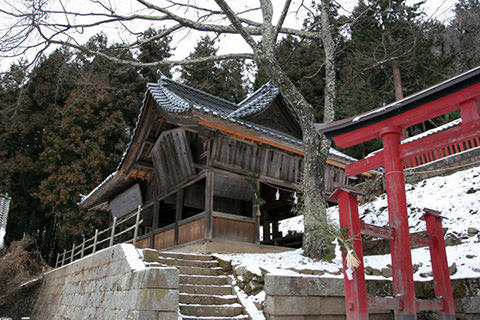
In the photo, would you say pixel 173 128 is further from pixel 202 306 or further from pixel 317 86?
pixel 317 86

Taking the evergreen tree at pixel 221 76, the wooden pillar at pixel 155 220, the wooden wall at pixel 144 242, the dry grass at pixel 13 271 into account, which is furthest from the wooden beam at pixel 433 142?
the evergreen tree at pixel 221 76

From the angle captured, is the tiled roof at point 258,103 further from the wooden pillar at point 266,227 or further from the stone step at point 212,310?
the stone step at point 212,310

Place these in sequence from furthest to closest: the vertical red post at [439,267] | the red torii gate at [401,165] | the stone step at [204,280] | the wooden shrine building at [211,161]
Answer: the wooden shrine building at [211,161] → the stone step at [204,280] → the vertical red post at [439,267] → the red torii gate at [401,165]

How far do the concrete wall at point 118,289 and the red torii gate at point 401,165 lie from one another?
8.55 ft

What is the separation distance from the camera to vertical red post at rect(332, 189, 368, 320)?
456 centimetres

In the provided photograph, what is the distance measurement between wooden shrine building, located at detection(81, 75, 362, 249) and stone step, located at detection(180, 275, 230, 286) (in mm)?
Result: 2468

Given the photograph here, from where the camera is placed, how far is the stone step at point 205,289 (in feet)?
21.8

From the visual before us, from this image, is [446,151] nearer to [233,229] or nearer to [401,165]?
[401,165]

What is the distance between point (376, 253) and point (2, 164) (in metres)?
19.3

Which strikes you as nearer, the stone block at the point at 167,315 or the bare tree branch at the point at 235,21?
the stone block at the point at 167,315

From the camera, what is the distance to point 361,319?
14.7 feet

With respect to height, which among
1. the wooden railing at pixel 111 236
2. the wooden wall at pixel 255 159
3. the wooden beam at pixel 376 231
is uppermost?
the wooden wall at pixel 255 159

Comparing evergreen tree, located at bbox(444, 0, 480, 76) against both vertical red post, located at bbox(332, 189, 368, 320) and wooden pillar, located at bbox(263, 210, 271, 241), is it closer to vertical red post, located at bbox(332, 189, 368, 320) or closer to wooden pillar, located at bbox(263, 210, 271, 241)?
wooden pillar, located at bbox(263, 210, 271, 241)

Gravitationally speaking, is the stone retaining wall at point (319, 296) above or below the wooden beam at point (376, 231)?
below
